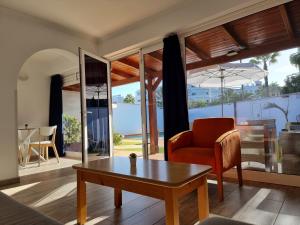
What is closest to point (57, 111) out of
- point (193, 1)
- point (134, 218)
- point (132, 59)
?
point (132, 59)

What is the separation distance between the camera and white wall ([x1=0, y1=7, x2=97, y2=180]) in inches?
134

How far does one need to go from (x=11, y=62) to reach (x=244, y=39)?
3443 mm

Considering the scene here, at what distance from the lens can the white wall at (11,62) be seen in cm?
340

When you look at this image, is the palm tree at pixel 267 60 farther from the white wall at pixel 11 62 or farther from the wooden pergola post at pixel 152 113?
the white wall at pixel 11 62

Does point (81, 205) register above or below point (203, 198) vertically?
below

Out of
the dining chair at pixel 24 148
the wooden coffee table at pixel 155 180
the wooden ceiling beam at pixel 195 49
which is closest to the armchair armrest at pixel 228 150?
the wooden coffee table at pixel 155 180

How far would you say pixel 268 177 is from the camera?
2914mm

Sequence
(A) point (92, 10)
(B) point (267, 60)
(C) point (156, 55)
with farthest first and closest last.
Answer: (C) point (156, 55)
(A) point (92, 10)
(B) point (267, 60)

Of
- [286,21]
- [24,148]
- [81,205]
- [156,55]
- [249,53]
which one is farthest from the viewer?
[24,148]

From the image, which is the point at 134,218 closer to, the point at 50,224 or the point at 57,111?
the point at 50,224

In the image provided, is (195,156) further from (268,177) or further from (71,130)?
(71,130)

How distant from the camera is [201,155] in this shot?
2.54m

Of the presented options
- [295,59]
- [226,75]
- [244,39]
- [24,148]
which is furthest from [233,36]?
[24,148]

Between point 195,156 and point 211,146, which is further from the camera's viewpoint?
point 211,146
